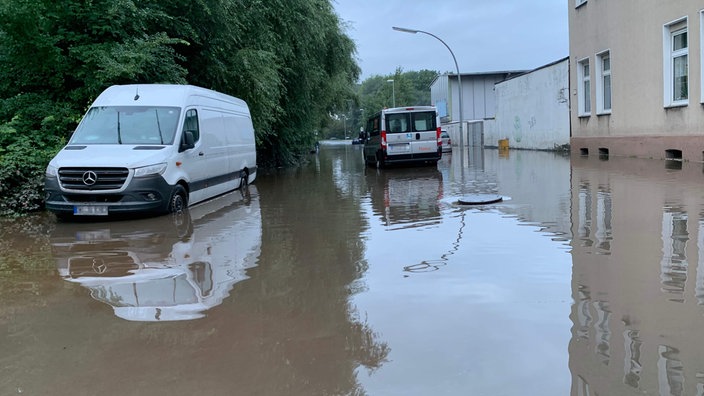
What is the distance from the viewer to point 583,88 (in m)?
24.3

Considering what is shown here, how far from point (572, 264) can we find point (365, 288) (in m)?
2.26

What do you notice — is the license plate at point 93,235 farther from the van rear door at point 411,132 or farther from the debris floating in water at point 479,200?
the van rear door at point 411,132

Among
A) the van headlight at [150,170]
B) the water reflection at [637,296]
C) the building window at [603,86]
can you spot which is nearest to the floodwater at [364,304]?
the water reflection at [637,296]

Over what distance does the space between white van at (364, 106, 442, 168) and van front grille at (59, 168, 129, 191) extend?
41.8 ft

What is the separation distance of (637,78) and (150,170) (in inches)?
621

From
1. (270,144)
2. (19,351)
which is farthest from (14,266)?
(270,144)

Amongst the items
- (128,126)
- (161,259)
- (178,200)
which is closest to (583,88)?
(178,200)

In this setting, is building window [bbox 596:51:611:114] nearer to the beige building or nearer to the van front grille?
the beige building

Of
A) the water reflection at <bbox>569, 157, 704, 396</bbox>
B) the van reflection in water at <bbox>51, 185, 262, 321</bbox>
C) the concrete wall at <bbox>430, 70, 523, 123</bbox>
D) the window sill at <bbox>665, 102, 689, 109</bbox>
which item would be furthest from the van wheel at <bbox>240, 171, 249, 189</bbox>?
the concrete wall at <bbox>430, 70, 523, 123</bbox>

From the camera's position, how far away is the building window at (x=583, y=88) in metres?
23.9

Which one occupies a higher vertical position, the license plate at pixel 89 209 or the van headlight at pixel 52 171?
the van headlight at pixel 52 171

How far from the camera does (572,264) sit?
20.5ft

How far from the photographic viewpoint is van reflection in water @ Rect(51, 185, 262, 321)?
536 cm

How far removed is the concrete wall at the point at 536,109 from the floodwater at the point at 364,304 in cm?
1838
